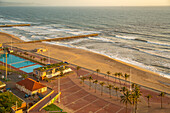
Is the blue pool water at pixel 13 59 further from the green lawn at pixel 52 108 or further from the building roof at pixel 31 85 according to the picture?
the green lawn at pixel 52 108

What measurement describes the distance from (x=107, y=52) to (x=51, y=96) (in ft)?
142

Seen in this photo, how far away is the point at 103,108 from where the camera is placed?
3070 cm

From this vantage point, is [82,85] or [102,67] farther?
[102,67]

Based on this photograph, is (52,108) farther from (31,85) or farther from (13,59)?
(13,59)

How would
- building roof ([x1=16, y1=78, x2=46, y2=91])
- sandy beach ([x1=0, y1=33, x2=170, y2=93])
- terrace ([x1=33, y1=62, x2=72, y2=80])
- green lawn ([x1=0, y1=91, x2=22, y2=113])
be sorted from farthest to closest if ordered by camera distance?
sandy beach ([x1=0, y1=33, x2=170, y2=93]) → terrace ([x1=33, y1=62, x2=72, y2=80]) → building roof ([x1=16, y1=78, x2=46, y2=91]) → green lawn ([x1=0, y1=91, x2=22, y2=113])

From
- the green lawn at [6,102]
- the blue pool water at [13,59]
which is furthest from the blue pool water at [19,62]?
the green lawn at [6,102]

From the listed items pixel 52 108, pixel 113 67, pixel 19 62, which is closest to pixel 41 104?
pixel 52 108

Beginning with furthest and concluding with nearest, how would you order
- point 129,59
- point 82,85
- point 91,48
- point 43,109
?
point 91,48 < point 129,59 < point 82,85 < point 43,109

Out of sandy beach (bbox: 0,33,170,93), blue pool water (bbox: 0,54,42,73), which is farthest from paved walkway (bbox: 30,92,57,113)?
sandy beach (bbox: 0,33,170,93)

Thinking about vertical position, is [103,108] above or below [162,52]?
below

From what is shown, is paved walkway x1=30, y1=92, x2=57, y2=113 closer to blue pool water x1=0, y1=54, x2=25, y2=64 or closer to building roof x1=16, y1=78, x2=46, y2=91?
building roof x1=16, y1=78, x2=46, y2=91

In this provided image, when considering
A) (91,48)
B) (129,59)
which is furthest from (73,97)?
(91,48)

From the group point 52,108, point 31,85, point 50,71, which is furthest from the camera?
point 50,71

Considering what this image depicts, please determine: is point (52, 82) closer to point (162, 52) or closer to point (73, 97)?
point (73, 97)
